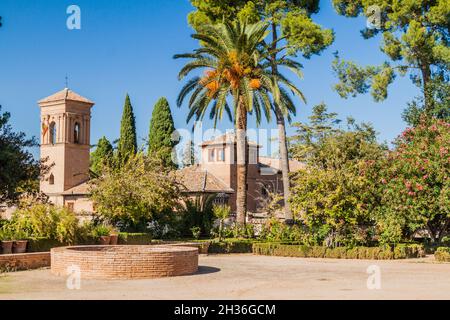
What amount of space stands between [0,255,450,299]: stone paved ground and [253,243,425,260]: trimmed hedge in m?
4.19

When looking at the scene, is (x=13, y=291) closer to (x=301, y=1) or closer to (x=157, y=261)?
(x=157, y=261)

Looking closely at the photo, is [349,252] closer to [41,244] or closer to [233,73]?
[233,73]

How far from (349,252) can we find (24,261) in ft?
42.7

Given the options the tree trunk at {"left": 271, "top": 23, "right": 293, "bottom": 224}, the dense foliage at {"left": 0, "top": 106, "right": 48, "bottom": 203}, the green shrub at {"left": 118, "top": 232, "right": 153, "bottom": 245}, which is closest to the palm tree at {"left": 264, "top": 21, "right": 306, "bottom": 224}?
the tree trunk at {"left": 271, "top": 23, "right": 293, "bottom": 224}

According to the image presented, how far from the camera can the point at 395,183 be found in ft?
87.7

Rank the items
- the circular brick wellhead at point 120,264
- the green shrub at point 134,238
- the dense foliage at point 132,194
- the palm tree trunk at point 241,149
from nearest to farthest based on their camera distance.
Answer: the circular brick wellhead at point 120,264
the green shrub at point 134,238
the dense foliage at point 132,194
the palm tree trunk at point 241,149

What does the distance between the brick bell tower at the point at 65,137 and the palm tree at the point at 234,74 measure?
22.0m

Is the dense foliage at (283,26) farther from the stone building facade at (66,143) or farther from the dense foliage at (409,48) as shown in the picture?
the stone building facade at (66,143)

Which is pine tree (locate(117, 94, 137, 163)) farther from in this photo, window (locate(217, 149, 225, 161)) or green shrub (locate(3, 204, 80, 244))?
green shrub (locate(3, 204, 80, 244))

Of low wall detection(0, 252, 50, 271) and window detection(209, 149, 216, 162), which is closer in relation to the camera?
low wall detection(0, 252, 50, 271)

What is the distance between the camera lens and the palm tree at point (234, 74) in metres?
32.0

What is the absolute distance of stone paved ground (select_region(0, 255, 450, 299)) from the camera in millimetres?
13844

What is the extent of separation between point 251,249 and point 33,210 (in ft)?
37.0

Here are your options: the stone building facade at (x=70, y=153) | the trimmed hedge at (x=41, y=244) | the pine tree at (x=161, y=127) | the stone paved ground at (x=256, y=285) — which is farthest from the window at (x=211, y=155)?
the trimmed hedge at (x=41, y=244)
